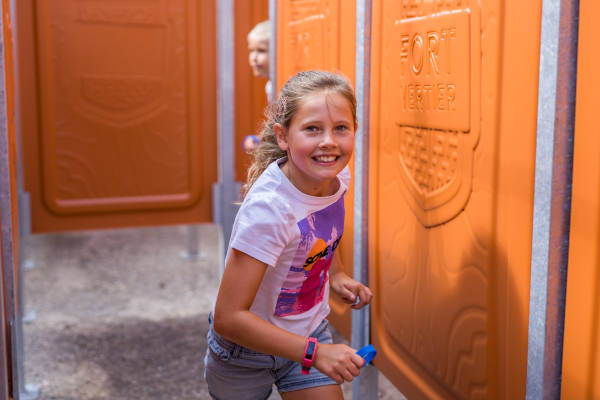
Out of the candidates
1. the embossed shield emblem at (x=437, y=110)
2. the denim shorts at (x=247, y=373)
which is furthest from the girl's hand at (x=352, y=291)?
the embossed shield emblem at (x=437, y=110)

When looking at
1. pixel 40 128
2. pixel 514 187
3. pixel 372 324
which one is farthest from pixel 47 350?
pixel 514 187

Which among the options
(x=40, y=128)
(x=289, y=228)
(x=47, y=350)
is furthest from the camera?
(x=40, y=128)

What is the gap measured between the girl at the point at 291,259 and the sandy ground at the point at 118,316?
101cm

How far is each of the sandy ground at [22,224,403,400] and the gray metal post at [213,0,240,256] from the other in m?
0.47

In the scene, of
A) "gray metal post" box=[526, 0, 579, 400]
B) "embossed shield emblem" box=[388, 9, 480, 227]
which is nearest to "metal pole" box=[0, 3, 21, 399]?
"embossed shield emblem" box=[388, 9, 480, 227]

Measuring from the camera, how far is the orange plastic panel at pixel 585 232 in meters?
0.98

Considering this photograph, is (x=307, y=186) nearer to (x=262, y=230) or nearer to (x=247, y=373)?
(x=262, y=230)

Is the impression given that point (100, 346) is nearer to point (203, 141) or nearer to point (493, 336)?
point (203, 141)

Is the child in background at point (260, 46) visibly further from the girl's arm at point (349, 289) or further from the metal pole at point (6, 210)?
the girl's arm at point (349, 289)

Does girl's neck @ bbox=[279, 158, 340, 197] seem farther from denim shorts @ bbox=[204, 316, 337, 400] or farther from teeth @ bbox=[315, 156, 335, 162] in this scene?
denim shorts @ bbox=[204, 316, 337, 400]

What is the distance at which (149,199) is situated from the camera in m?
3.29

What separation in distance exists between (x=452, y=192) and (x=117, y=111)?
2.18 m

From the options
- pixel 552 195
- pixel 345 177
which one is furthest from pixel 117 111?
pixel 552 195

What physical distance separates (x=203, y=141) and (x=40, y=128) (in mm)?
749
